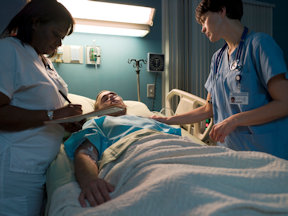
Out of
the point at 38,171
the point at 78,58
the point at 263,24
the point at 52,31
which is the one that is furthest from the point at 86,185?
the point at 263,24

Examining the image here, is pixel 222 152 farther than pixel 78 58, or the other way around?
pixel 78 58

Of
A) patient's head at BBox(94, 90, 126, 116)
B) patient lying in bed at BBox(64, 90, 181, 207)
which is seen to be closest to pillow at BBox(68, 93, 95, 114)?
patient's head at BBox(94, 90, 126, 116)

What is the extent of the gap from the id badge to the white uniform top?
1037mm

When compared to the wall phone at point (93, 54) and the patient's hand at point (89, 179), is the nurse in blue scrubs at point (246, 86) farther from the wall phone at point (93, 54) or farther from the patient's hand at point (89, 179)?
the wall phone at point (93, 54)

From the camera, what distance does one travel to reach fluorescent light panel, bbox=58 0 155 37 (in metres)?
2.03

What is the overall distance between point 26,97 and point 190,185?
0.82 meters

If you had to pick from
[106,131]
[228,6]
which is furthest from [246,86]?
[106,131]

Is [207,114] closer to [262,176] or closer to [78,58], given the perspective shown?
[262,176]

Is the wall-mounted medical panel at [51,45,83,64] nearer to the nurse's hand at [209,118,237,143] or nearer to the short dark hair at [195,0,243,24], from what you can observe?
the short dark hair at [195,0,243,24]

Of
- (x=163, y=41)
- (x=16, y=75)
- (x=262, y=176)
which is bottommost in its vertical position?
(x=262, y=176)

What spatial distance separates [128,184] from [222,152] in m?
0.40

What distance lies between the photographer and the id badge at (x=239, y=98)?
1.38m

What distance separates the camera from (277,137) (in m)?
1.39

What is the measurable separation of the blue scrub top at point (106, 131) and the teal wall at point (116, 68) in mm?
975
